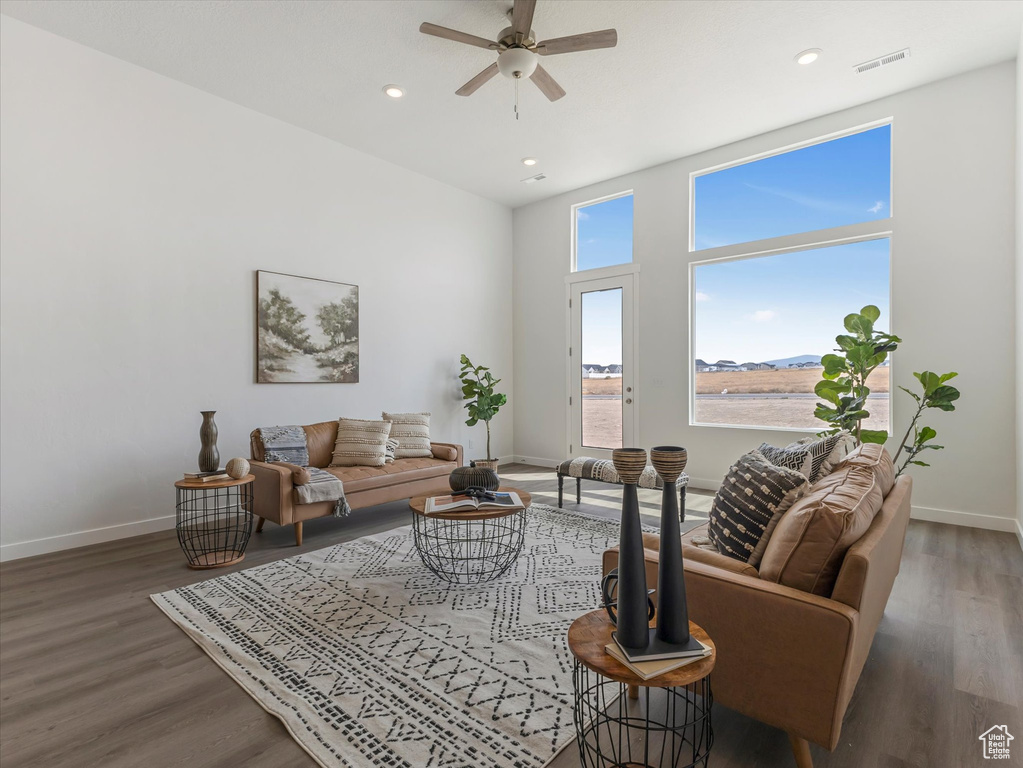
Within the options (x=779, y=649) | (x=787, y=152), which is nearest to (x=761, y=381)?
(x=787, y=152)

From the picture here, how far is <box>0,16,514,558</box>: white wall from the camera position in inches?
137

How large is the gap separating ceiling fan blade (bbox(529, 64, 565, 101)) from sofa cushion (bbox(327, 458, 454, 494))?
3.14 metres

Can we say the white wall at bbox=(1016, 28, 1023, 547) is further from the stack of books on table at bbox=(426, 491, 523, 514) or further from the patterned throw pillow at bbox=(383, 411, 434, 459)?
the patterned throw pillow at bbox=(383, 411, 434, 459)

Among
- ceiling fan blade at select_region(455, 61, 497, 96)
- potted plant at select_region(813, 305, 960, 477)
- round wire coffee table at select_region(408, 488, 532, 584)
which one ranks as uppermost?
ceiling fan blade at select_region(455, 61, 497, 96)

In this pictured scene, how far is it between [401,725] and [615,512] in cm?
314

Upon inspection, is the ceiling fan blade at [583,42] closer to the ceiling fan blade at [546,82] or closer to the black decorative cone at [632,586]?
the ceiling fan blade at [546,82]

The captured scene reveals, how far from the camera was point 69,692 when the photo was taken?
6.41 ft

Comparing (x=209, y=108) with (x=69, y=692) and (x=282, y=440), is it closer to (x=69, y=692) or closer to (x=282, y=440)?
(x=282, y=440)

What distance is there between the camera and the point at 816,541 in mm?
1454

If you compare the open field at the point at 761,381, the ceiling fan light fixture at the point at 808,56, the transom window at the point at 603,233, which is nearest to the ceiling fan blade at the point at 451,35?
the ceiling fan light fixture at the point at 808,56

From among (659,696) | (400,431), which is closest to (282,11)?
(400,431)

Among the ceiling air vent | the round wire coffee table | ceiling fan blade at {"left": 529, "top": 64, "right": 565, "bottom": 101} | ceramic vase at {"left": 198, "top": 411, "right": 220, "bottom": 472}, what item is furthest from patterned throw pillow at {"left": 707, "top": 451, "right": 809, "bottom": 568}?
the ceiling air vent

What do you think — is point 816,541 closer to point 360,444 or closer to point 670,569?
point 670,569

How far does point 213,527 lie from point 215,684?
7.95 feet
